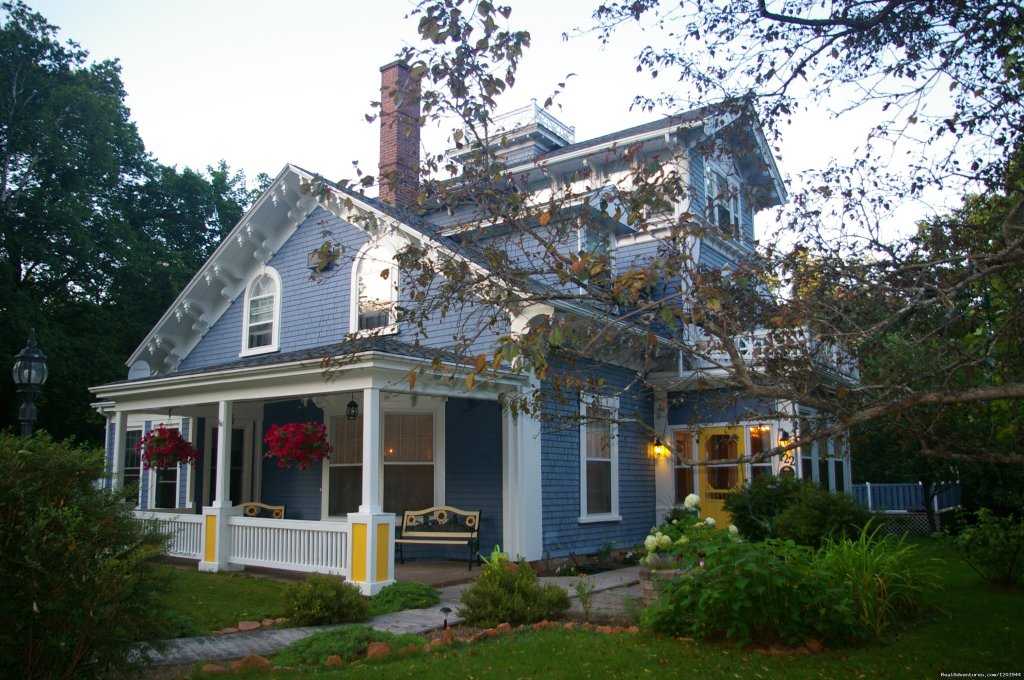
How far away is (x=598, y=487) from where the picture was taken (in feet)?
48.2

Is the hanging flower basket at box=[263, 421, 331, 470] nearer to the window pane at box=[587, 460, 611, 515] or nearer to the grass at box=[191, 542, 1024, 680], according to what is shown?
the window pane at box=[587, 460, 611, 515]

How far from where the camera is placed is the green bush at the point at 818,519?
1023 cm

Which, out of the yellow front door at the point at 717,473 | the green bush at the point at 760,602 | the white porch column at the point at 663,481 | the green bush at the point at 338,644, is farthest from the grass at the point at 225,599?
the yellow front door at the point at 717,473

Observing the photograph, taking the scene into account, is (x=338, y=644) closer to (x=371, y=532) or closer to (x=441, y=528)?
(x=371, y=532)

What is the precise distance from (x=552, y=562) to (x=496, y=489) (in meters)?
1.44

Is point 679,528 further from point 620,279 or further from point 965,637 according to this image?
point 620,279

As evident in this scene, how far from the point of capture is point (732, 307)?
7496mm

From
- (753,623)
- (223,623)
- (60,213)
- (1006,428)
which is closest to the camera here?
(753,623)

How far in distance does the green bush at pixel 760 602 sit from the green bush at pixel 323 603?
11.8 feet

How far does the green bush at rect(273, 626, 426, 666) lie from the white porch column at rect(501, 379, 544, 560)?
4699mm

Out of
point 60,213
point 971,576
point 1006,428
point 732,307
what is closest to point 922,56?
point 732,307

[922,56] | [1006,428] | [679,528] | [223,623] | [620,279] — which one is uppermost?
[922,56]

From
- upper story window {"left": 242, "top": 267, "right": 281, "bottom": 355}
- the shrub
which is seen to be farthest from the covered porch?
the shrub

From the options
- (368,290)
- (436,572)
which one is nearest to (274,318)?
(368,290)
